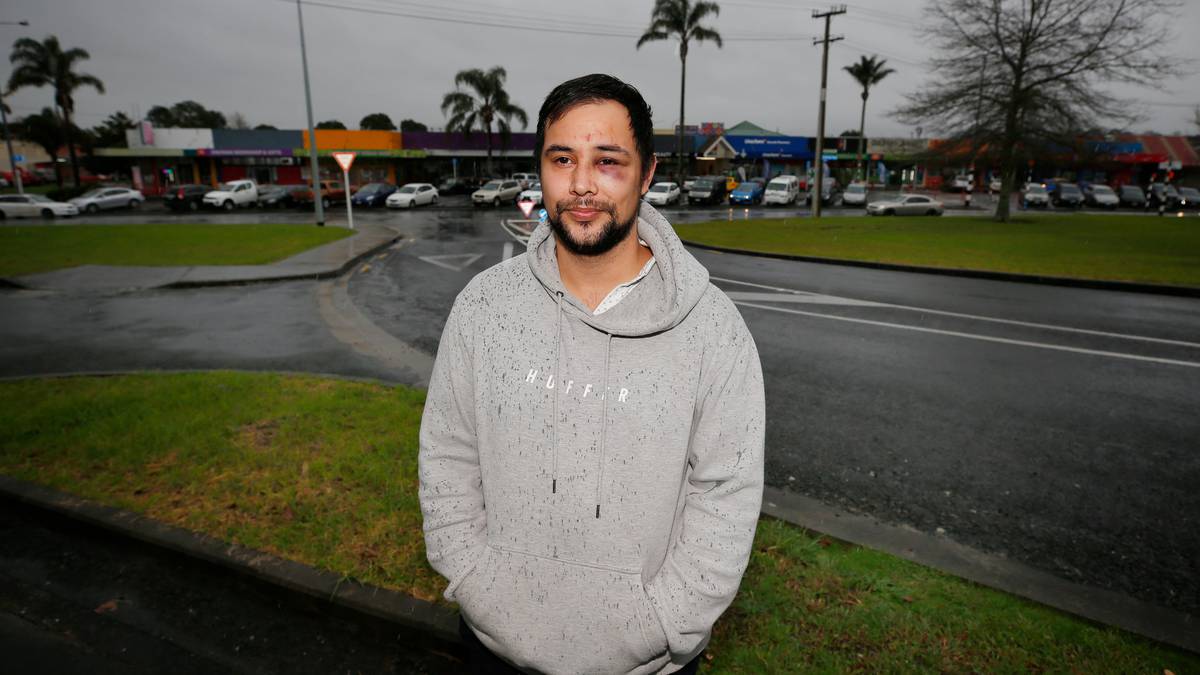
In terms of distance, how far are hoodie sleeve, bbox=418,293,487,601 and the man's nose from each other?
45 cm

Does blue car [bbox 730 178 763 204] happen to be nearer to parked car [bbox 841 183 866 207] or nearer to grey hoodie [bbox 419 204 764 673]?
parked car [bbox 841 183 866 207]

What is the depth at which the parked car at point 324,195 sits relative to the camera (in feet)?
122

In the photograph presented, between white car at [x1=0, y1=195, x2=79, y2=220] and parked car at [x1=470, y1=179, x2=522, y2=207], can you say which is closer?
white car at [x1=0, y1=195, x2=79, y2=220]

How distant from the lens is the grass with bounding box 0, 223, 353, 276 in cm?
1412

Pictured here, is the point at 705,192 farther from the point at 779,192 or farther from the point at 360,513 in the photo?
the point at 360,513

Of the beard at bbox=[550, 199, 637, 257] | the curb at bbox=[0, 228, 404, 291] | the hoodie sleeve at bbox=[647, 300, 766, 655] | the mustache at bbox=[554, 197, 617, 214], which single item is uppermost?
the mustache at bbox=[554, 197, 617, 214]

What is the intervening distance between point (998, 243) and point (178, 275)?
2092 centimetres

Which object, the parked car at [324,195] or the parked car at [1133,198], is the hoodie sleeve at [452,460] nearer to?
the parked car at [324,195]

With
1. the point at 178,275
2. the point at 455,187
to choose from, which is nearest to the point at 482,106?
the point at 455,187

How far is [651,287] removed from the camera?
Result: 1655 mm

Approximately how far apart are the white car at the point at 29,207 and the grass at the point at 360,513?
110ft

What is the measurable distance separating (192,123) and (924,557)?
108 meters

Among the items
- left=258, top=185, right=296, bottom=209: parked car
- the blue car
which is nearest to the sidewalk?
left=258, top=185, right=296, bottom=209: parked car

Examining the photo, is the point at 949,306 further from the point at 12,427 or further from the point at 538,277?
the point at 12,427
